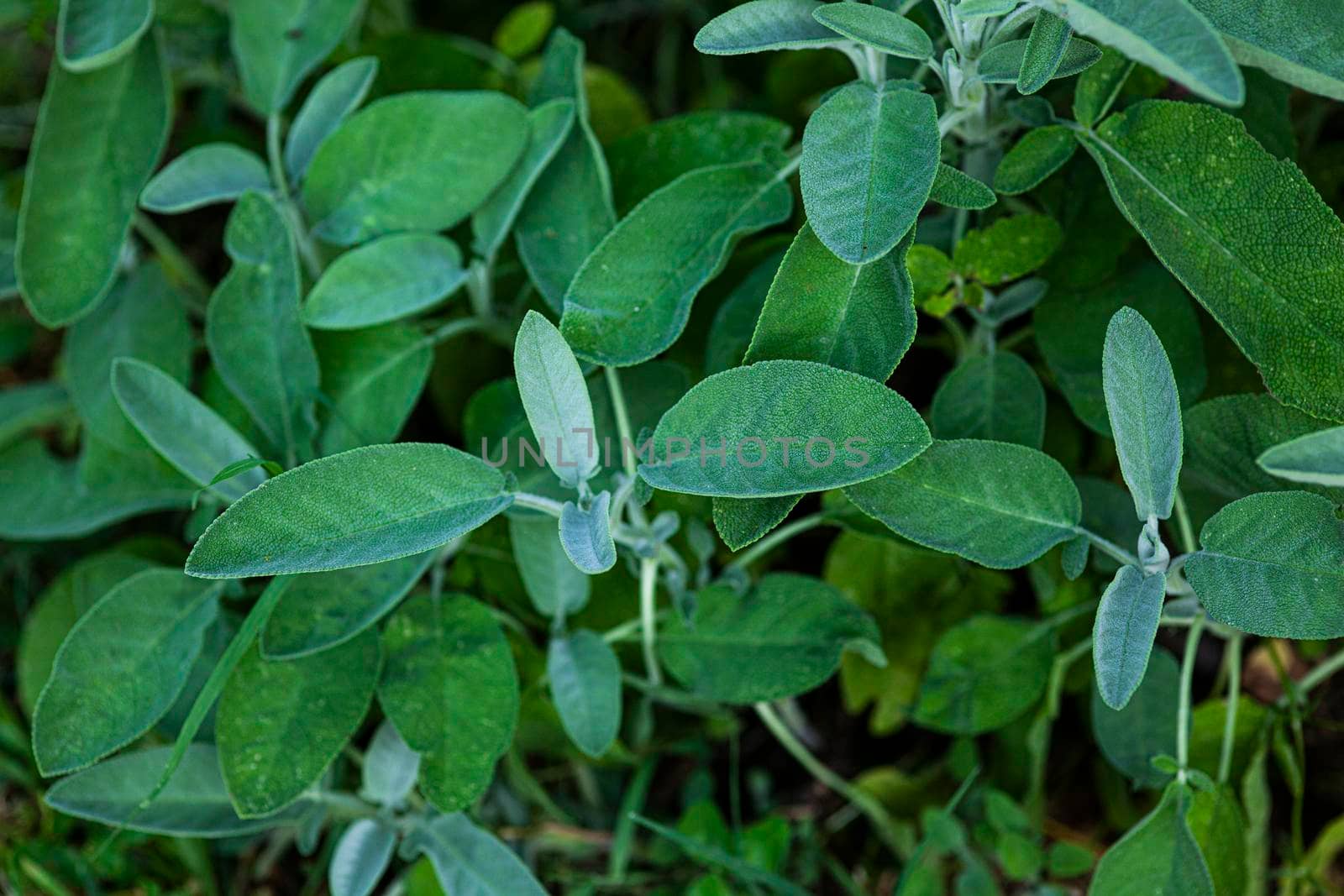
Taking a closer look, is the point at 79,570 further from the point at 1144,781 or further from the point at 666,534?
the point at 1144,781

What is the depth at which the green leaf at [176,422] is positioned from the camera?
0.92 meters

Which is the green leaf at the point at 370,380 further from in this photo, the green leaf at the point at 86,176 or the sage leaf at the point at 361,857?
the sage leaf at the point at 361,857

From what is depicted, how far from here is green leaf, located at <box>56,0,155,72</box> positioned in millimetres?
990

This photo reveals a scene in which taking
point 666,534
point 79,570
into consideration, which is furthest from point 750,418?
point 79,570

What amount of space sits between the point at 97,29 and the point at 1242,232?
95 cm

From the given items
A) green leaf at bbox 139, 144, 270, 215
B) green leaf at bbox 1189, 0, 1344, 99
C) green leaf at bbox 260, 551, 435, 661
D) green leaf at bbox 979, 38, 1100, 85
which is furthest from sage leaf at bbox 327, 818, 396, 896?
green leaf at bbox 1189, 0, 1344, 99

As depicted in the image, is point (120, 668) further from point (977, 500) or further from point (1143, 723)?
point (1143, 723)

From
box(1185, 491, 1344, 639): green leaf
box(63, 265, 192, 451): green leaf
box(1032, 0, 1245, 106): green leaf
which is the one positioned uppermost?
box(1032, 0, 1245, 106): green leaf

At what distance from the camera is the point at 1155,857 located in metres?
0.82

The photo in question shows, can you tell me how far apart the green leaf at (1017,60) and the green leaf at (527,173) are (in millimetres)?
339

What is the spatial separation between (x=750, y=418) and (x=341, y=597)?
378 mm

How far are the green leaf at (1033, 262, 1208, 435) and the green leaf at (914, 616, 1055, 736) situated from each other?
198 millimetres

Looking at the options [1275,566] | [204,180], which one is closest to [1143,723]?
[1275,566]

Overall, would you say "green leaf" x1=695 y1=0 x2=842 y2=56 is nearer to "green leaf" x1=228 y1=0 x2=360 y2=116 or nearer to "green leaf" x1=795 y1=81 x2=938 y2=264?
"green leaf" x1=795 y1=81 x2=938 y2=264
